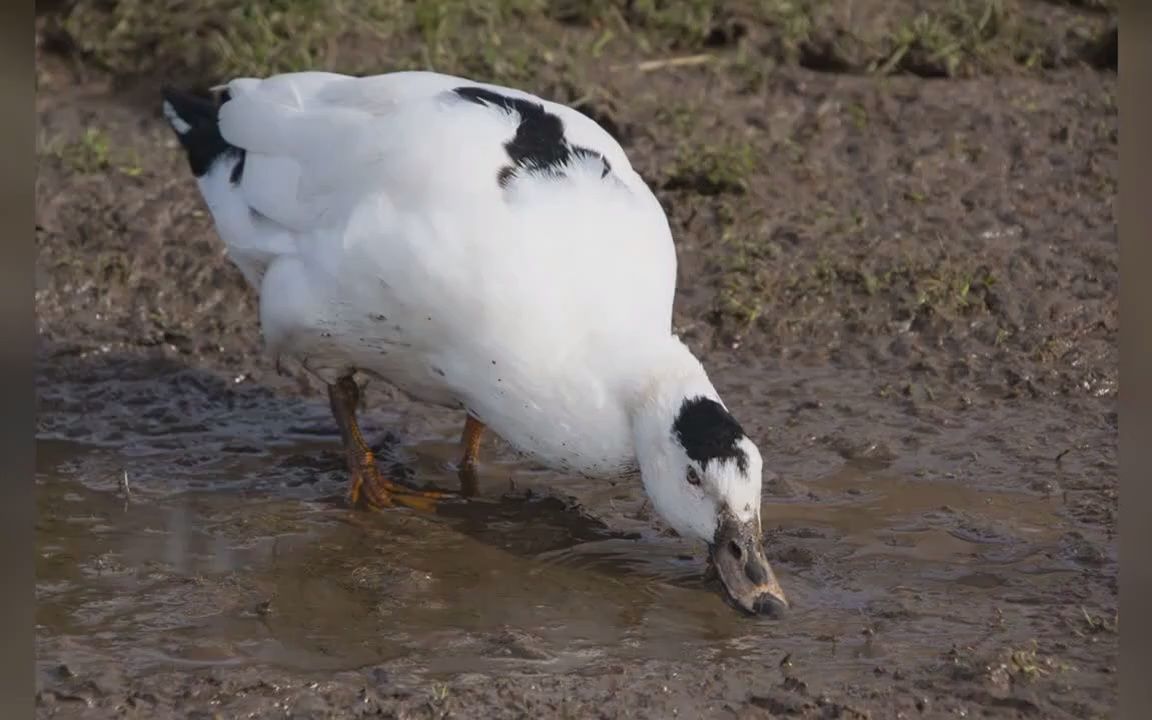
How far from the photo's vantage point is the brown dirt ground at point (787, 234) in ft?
12.8

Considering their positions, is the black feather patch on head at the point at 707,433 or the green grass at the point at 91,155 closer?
the black feather patch on head at the point at 707,433

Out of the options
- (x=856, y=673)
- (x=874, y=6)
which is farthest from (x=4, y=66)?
(x=874, y=6)

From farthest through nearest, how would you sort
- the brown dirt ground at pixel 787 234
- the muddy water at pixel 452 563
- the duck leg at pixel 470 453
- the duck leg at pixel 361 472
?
the duck leg at pixel 470 453 → the duck leg at pixel 361 472 → the muddy water at pixel 452 563 → the brown dirt ground at pixel 787 234

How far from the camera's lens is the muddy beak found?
4.18 meters

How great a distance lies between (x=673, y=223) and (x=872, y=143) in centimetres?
116

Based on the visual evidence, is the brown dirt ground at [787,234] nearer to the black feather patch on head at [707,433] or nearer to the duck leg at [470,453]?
the black feather patch on head at [707,433]

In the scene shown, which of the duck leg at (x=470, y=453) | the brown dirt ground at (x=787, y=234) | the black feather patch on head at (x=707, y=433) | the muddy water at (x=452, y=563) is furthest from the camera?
the duck leg at (x=470, y=453)

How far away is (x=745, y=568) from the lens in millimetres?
4203

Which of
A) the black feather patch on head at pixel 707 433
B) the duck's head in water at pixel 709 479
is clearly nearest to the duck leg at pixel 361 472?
the duck's head in water at pixel 709 479

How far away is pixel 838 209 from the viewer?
690 centimetres

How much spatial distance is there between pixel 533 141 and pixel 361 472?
52.6 inches

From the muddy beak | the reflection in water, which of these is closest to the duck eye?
the muddy beak

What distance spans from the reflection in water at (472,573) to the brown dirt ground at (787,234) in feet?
0.52

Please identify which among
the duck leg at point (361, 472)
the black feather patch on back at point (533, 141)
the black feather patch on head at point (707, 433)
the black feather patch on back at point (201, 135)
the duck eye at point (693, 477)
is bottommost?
the duck leg at point (361, 472)
